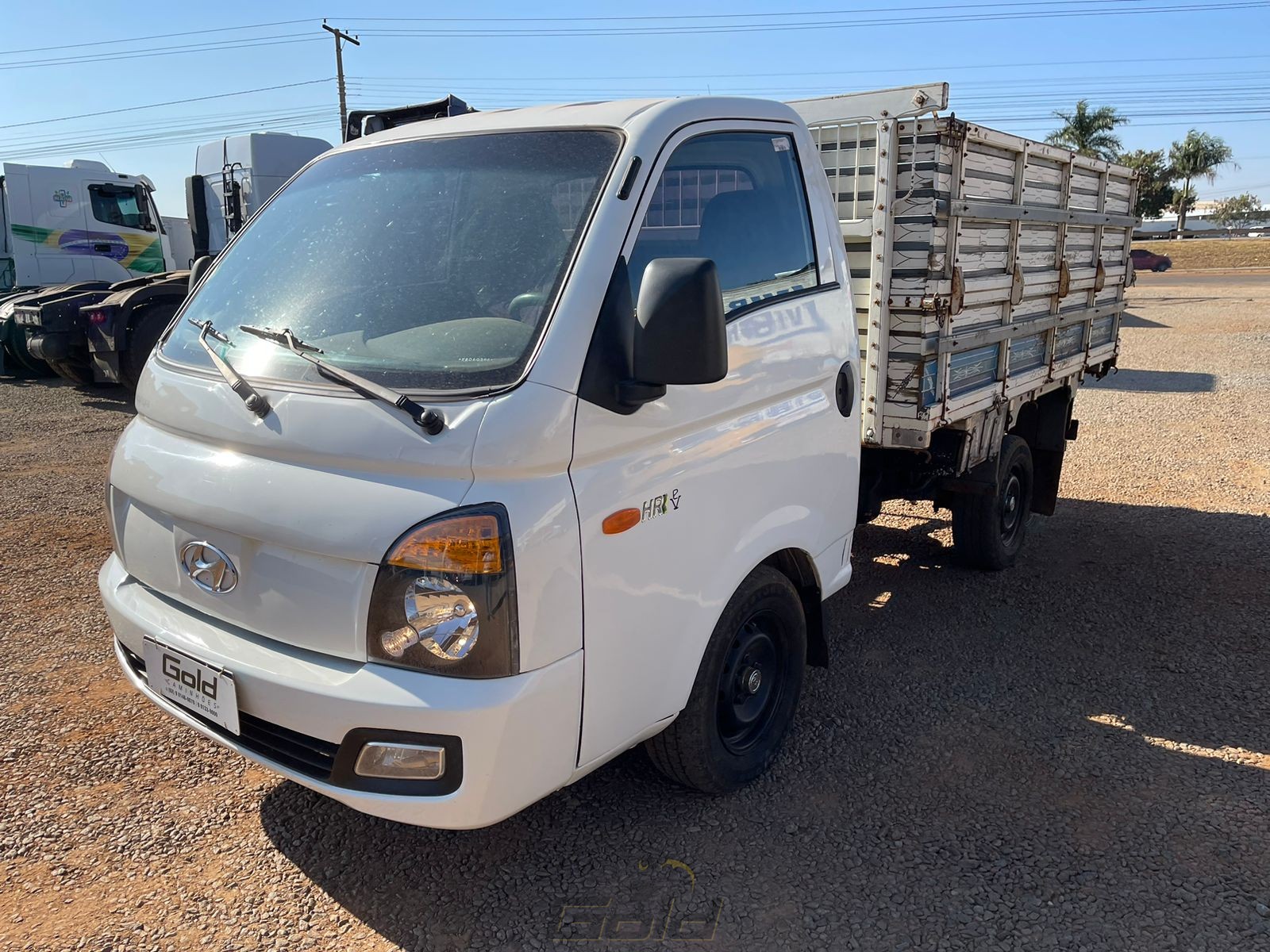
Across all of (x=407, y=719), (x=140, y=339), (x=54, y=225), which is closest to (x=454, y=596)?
(x=407, y=719)

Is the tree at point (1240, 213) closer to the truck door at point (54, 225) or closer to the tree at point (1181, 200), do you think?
the tree at point (1181, 200)

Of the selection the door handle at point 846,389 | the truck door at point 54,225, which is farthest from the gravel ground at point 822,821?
the truck door at point 54,225

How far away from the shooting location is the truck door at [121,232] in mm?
16438

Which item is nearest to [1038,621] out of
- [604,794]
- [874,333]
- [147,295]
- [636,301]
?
[874,333]

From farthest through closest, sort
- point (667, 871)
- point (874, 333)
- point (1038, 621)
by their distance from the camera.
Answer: point (1038, 621) → point (874, 333) → point (667, 871)

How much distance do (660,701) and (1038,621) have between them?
2925 millimetres

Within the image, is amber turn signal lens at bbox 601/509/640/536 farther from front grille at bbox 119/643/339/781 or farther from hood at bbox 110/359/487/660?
front grille at bbox 119/643/339/781

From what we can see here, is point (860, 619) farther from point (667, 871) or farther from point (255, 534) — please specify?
point (255, 534)

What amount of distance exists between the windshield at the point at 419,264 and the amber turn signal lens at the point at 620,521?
430 mm

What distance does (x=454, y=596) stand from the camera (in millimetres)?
2182

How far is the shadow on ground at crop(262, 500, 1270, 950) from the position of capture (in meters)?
2.64

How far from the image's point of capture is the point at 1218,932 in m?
2.58

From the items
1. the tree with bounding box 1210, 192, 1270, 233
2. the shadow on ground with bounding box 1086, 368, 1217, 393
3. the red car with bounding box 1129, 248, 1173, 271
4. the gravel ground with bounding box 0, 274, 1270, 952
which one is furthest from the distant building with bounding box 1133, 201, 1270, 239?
the gravel ground with bounding box 0, 274, 1270, 952

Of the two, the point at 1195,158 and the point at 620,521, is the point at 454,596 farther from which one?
the point at 1195,158
